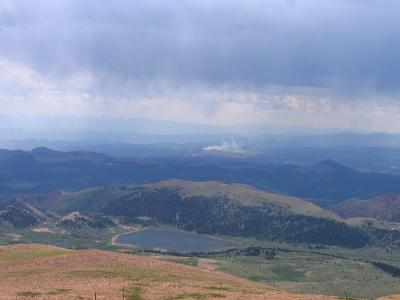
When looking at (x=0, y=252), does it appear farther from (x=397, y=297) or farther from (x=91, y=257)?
(x=397, y=297)

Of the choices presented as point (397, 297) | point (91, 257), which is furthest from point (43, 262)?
point (397, 297)

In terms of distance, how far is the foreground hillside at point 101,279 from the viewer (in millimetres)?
112938

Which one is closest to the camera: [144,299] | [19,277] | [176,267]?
[144,299]

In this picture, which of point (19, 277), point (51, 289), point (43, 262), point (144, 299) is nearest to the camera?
point (144, 299)

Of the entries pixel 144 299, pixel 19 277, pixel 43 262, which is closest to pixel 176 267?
pixel 43 262

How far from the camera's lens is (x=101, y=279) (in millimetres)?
133375

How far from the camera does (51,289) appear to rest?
116 meters

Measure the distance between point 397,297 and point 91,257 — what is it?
85548mm

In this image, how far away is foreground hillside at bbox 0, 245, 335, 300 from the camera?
112938 mm

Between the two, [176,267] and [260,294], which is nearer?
[260,294]

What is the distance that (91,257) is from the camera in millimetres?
165500

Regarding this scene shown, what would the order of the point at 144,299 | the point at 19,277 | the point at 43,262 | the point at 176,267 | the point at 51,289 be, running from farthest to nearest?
1. the point at 176,267
2. the point at 43,262
3. the point at 19,277
4. the point at 51,289
5. the point at 144,299

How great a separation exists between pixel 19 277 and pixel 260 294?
192 ft

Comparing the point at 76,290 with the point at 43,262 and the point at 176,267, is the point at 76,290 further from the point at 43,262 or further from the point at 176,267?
the point at 176,267
